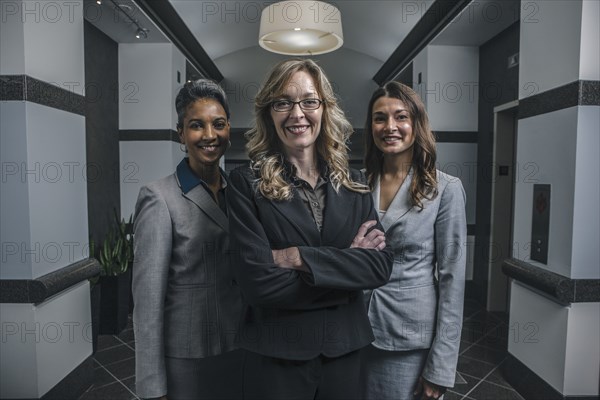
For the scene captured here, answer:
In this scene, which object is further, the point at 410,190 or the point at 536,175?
the point at 536,175

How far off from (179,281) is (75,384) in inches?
60.0

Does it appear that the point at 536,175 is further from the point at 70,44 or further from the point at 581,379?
the point at 70,44

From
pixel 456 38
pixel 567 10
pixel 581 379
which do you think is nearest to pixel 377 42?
pixel 456 38

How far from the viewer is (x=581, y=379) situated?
203 centimetres

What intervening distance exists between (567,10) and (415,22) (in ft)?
8.34

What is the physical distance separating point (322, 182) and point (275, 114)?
8.8 inches

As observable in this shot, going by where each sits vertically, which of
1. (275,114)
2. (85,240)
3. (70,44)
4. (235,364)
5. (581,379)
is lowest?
(581,379)

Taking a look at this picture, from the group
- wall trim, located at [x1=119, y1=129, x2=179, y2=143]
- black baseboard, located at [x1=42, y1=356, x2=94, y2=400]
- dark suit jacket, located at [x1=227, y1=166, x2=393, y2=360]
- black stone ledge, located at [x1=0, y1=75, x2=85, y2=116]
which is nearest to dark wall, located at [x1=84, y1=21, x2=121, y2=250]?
wall trim, located at [x1=119, y1=129, x2=179, y2=143]

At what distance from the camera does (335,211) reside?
3.80ft

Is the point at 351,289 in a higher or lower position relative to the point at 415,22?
lower

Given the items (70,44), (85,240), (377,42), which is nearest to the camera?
(70,44)

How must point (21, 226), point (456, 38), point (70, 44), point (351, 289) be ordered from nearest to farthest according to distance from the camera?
point (351, 289) → point (21, 226) → point (70, 44) → point (456, 38)

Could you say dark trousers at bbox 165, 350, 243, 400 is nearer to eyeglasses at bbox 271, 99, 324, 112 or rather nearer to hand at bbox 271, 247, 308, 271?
hand at bbox 271, 247, 308, 271

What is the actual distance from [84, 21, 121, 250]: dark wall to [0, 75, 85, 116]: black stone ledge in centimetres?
161
